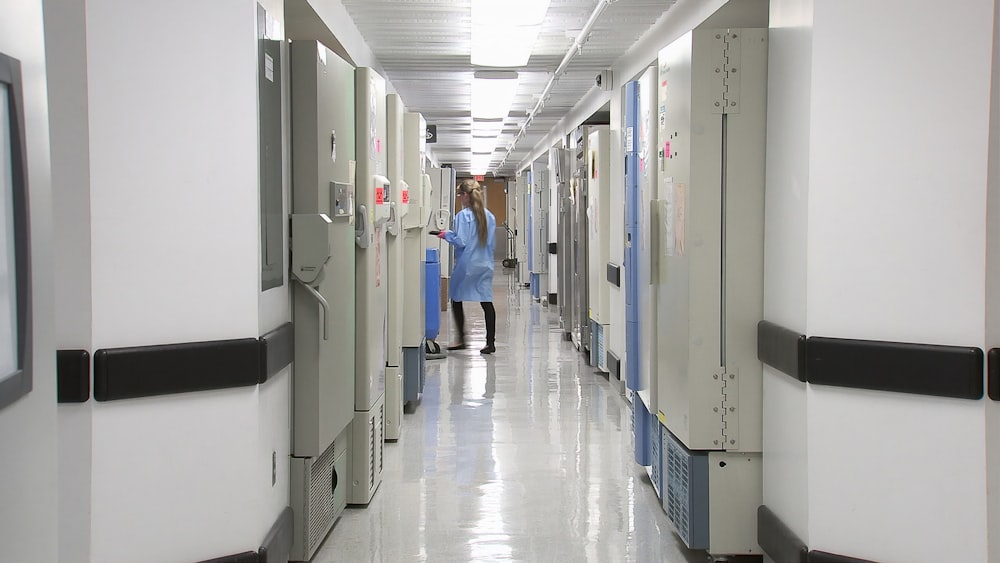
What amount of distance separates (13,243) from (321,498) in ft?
8.35

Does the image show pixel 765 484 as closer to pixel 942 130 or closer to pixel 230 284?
pixel 942 130

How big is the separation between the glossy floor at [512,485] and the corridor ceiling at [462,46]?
265 cm

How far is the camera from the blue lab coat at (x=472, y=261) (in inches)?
329

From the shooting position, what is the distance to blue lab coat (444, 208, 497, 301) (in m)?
8.37

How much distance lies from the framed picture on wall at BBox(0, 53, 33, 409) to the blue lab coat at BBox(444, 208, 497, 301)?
7.11m

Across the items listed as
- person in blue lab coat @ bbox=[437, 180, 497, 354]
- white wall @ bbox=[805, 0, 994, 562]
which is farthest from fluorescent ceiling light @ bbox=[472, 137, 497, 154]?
white wall @ bbox=[805, 0, 994, 562]

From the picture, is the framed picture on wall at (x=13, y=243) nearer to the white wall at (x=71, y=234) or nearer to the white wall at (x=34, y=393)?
the white wall at (x=34, y=393)

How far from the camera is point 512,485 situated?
4.41 m

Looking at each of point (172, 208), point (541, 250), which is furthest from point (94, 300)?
point (541, 250)

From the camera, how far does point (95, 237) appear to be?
245 centimetres

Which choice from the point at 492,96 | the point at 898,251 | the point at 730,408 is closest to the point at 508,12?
the point at 730,408

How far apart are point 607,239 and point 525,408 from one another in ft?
6.14

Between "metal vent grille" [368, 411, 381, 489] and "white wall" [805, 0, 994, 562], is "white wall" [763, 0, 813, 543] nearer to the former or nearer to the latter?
"white wall" [805, 0, 994, 562]

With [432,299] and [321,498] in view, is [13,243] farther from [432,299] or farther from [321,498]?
[432,299]
